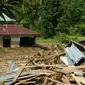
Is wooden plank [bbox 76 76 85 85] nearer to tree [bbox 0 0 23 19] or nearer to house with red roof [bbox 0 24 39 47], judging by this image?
tree [bbox 0 0 23 19]

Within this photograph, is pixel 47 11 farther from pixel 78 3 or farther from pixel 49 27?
pixel 78 3

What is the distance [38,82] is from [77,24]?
134ft

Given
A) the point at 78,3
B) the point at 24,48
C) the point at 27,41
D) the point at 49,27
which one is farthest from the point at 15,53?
the point at 78,3

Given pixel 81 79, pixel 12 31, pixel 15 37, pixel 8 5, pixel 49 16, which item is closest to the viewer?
pixel 8 5

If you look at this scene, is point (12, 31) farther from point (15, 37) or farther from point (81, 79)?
point (81, 79)

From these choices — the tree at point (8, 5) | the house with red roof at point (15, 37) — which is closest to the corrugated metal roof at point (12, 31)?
the house with red roof at point (15, 37)

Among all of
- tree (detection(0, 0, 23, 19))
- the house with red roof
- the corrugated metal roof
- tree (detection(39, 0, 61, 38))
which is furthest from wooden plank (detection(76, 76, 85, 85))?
tree (detection(39, 0, 61, 38))

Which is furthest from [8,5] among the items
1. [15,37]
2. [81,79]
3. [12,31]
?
[12,31]

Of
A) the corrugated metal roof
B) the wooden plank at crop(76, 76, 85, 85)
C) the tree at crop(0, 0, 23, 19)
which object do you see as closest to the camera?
the tree at crop(0, 0, 23, 19)

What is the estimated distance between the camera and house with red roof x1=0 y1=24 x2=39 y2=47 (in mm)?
27703

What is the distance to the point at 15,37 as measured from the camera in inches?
1108

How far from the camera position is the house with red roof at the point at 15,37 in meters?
27.7

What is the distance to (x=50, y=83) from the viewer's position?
7891 millimetres

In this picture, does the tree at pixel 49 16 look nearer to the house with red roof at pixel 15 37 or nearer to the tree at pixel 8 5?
the house with red roof at pixel 15 37
